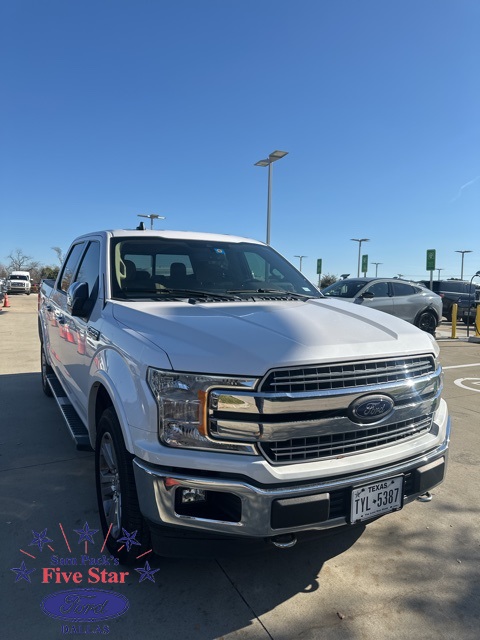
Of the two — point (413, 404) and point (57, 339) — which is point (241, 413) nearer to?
point (413, 404)

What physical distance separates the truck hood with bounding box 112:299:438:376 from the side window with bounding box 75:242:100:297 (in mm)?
687

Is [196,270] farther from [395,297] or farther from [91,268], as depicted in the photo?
[395,297]

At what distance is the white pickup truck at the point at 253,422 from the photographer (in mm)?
2055

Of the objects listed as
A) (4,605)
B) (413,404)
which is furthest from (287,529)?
(4,605)

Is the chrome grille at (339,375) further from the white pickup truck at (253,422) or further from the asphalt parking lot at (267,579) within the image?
the asphalt parking lot at (267,579)

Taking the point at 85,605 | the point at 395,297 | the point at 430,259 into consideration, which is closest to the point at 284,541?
the point at 85,605

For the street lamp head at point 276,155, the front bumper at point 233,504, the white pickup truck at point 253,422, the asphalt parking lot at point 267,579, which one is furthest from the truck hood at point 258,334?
the street lamp head at point 276,155

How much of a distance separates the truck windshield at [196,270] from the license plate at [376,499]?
164 cm

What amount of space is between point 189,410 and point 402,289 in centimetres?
1194

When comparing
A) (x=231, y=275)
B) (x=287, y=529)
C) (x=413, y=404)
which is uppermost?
(x=231, y=275)

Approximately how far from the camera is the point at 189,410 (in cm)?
208

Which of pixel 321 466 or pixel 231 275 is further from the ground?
pixel 231 275

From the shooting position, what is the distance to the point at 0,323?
607 inches

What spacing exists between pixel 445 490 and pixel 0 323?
1532 centimetres
